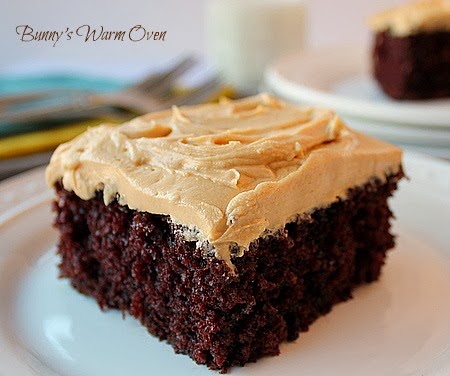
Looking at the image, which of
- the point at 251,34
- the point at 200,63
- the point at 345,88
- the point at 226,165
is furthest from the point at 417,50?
the point at 226,165

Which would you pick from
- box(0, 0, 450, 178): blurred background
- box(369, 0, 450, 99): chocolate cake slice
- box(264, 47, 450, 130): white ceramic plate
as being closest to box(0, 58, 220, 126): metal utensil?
box(0, 0, 450, 178): blurred background

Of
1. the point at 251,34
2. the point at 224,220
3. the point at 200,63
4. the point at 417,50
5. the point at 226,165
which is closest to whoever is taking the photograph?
the point at 224,220

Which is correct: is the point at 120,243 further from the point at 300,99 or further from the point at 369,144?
the point at 300,99

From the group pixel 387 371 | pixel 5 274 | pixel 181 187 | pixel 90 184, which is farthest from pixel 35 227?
pixel 387 371

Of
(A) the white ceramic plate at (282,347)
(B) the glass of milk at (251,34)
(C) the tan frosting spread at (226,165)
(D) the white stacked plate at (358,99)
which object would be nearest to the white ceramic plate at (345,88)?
(D) the white stacked plate at (358,99)

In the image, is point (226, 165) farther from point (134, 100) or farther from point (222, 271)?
point (134, 100)

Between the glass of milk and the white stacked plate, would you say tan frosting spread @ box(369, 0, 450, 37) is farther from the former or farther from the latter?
the glass of milk
